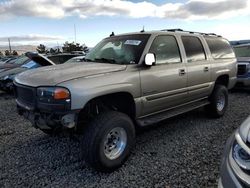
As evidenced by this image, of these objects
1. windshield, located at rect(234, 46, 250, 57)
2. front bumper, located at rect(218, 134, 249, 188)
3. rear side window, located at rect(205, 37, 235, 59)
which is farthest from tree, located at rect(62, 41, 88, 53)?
front bumper, located at rect(218, 134, 249, 188)

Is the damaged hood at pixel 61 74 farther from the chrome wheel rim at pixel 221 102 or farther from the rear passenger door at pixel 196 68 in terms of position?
the chrome wheel rim at pixel 221 102

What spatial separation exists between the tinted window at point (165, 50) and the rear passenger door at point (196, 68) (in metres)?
0.30

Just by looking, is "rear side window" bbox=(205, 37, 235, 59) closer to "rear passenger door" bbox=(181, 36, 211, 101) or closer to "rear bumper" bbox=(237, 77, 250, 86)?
"rear passenger door" bbox=(181, 36, 211, 101)

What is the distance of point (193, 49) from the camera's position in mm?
5516

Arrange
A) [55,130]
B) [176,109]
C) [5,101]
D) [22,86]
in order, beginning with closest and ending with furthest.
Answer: [55,130], [22,86], [176,109], [5,101]

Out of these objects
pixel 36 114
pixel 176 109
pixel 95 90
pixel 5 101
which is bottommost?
pixel 5 101

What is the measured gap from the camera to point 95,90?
11.7 feet

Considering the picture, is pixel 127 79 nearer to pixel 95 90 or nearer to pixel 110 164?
pixel 95 90

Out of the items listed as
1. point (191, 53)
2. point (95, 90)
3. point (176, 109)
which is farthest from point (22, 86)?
point (191, 53)

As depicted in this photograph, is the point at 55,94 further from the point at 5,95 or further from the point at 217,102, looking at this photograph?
the point at 5,95

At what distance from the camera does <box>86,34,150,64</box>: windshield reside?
4.43 metres

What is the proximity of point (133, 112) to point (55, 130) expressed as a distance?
3.90 feet

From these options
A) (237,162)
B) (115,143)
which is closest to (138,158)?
(115,143)

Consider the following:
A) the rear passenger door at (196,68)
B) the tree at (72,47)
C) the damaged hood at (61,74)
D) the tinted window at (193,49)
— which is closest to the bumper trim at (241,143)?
the damaged hood at (61,74)
